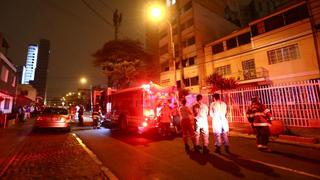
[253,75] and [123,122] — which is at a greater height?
[253,75]

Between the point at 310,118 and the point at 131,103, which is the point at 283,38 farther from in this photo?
the point at 131,103

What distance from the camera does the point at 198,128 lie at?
6.82 meters

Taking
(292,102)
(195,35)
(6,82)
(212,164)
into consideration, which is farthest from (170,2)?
(212,164)

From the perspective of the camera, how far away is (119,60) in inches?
1200

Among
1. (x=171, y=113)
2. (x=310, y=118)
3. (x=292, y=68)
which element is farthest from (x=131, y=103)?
(x=292, y=68)

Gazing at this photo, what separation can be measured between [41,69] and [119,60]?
130 metres

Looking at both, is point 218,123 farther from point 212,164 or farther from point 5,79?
point 5,79

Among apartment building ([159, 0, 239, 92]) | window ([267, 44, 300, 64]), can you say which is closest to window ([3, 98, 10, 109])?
apartment building ([159, 0, 239, 92])

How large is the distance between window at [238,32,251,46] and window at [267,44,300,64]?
12.8ft

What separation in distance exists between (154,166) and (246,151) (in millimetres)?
3497

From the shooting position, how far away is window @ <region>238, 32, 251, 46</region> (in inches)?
960

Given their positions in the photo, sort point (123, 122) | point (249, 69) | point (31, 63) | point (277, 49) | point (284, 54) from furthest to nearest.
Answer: point (31, 63), point (249, 69), point (277, 49), point (284, 54), point (123, 122)

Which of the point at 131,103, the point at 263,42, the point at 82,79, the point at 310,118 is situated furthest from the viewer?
the point at 82,79

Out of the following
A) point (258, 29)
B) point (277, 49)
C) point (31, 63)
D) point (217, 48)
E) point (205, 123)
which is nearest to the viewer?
point (205, 123)
